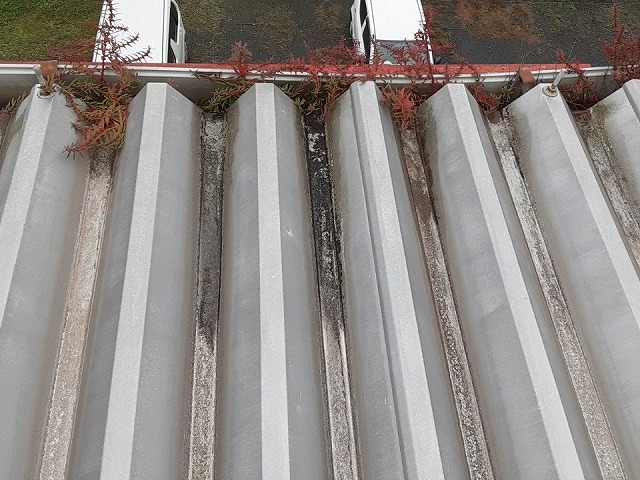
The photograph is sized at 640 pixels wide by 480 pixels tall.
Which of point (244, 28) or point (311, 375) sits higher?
point (244, 28)

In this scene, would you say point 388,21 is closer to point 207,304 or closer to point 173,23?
point 173,23

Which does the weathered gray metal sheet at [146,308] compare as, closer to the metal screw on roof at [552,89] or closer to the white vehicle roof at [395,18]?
the metal screw on roof at [552,89]

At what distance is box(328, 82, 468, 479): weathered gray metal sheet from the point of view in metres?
2.98

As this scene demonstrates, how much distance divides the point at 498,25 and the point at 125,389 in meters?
10.7

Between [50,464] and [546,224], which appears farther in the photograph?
[546,224]

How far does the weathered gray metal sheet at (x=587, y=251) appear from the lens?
10.6ft

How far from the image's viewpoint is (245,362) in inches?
125

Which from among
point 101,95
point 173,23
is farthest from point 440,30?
point 101,95

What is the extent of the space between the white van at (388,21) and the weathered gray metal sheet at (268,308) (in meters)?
5.95

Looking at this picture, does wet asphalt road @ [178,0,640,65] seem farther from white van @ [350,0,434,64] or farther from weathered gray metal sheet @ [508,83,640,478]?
weathered gray metal sheet @ [508,83,640,478]

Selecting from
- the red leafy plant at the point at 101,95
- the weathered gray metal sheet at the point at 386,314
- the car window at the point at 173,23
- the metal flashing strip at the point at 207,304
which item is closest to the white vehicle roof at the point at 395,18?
the car window at the point at 173,23

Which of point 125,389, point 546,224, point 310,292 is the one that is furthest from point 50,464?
point 546,224

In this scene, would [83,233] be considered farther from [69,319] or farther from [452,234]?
[452,234]

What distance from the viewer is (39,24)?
10406mm
